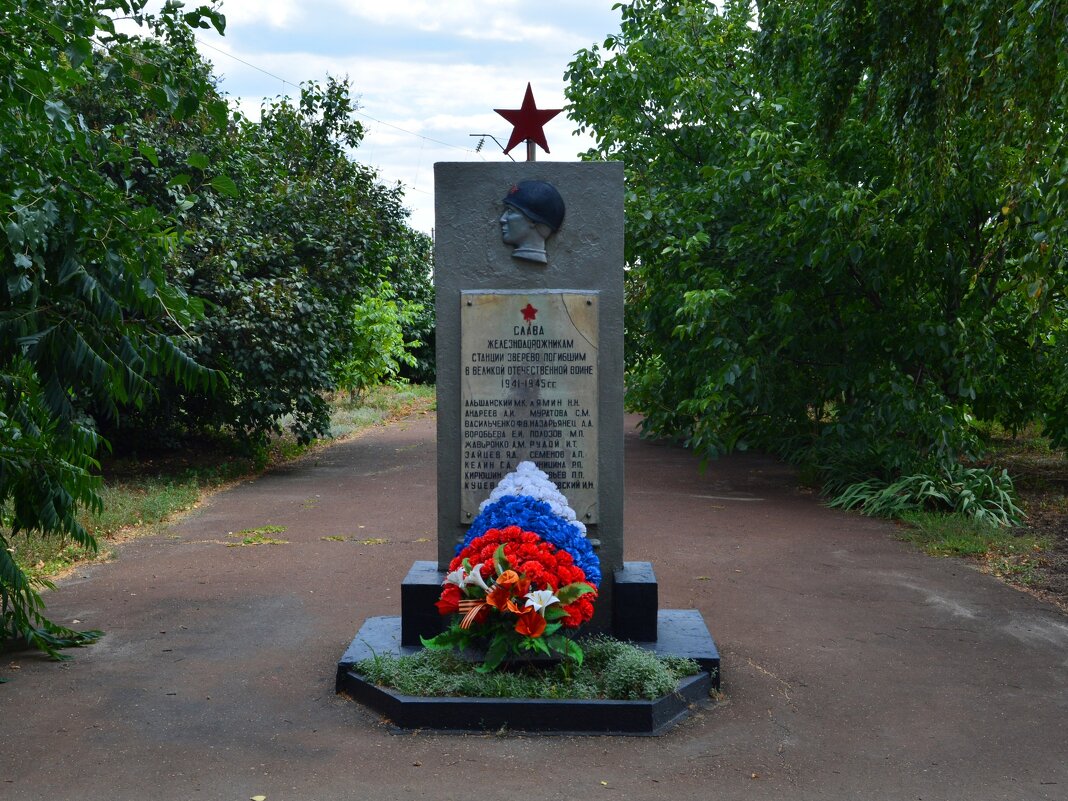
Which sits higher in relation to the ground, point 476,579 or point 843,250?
point 843,250

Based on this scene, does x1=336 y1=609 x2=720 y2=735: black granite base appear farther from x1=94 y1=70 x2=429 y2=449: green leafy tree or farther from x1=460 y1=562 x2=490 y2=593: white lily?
x1=94 y1=70 x2=429 y2=449: green leafy tree

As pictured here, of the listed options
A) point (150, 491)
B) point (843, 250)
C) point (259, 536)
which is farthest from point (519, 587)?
point (150, 491)

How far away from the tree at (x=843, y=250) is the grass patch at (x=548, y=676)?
15.2 feet

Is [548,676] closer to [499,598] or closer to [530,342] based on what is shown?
[499,598]

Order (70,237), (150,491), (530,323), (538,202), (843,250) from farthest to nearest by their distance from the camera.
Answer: (150,491) < (843,250) < (530,323) < (538,202) < (70,237)

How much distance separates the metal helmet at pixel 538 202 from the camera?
5883 mm

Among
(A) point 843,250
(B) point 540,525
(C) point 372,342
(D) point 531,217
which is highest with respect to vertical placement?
(A) point 843,250

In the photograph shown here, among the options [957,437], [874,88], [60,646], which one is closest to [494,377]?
[60,646]

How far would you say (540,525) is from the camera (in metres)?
5.60

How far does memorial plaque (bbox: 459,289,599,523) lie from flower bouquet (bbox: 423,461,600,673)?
0.39 m

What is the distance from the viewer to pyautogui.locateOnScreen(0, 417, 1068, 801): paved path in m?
4.62

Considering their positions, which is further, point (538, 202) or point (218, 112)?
point (538, 202)

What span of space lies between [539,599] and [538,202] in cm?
212

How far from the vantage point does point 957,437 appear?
445 inches
